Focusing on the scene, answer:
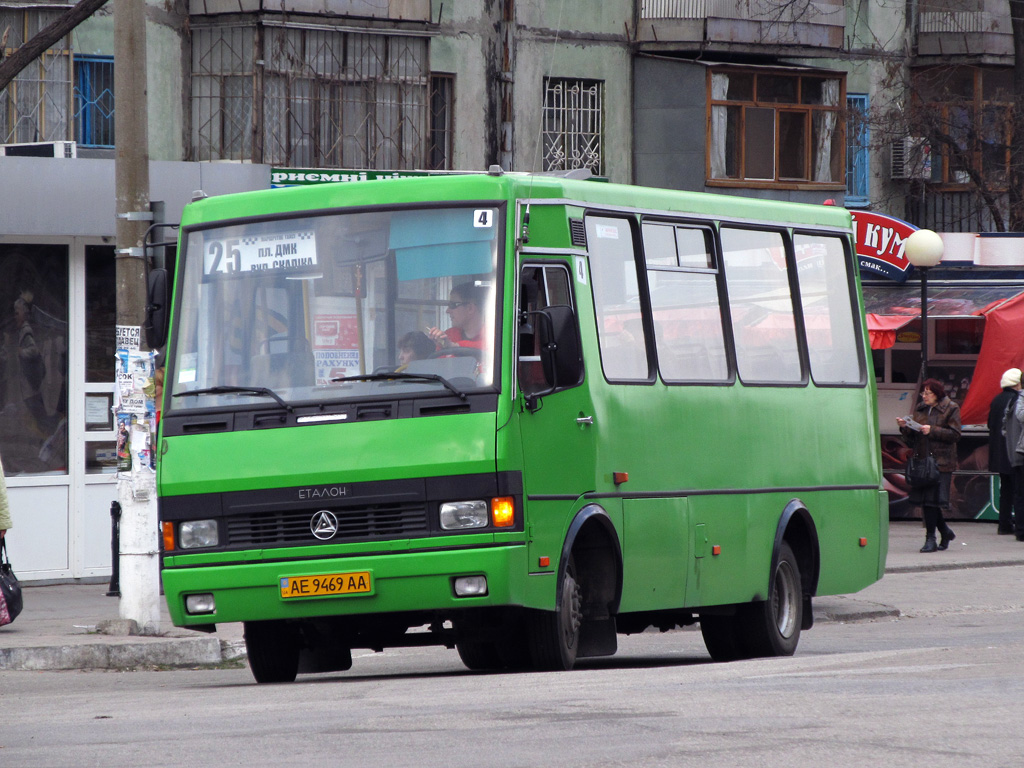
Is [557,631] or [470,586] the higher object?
[470,586]

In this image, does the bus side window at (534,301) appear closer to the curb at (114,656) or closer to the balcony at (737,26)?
the curb at (114,656)

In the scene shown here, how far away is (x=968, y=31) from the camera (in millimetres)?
37281

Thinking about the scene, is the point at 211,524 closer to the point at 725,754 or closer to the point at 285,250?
the point at 285,250

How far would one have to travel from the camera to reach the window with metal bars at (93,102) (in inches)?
1019

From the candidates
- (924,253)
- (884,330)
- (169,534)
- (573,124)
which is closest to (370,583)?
(169,534)

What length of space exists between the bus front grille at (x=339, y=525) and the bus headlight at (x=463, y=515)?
0.34 feet

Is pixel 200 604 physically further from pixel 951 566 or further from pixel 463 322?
pixel 951 566

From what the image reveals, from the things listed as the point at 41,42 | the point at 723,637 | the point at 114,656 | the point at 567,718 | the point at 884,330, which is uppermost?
the point at 41,42

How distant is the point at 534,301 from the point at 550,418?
607 mm

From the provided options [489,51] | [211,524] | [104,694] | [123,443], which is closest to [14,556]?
[123,443]

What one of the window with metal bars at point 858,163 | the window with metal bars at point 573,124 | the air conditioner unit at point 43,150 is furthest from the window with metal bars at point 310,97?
the window with metal bars at point 858,163

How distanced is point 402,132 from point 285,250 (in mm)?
18582

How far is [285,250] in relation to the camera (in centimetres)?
985

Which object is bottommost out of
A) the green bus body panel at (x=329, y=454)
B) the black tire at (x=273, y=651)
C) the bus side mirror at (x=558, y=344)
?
the black tire at (x=273, y=651)
